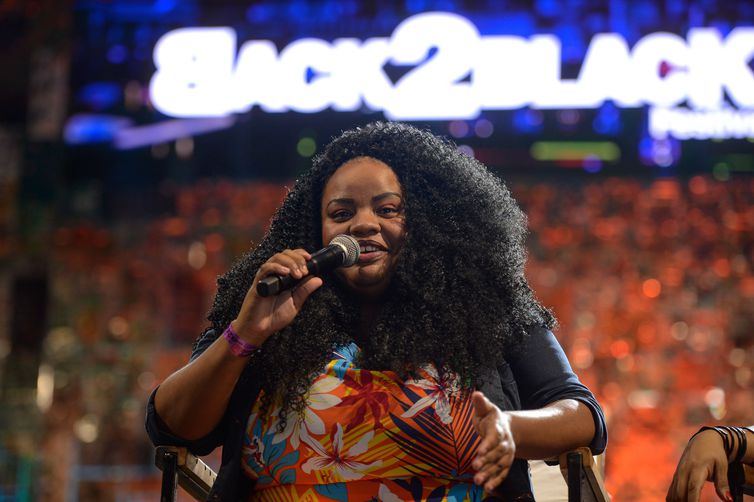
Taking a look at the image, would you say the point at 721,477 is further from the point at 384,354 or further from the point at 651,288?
the point at 651,288

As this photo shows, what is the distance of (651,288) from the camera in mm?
3941

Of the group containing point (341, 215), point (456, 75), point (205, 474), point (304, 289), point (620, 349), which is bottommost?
point (620, 349)

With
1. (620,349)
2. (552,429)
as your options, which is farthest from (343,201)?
(620,349)

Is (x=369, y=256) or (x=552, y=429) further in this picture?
(x=369, y=256)

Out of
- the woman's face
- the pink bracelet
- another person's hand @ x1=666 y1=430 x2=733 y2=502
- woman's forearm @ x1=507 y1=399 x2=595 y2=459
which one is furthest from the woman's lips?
another person's hand @ x1=666 y1=430 x2=733 y2=502

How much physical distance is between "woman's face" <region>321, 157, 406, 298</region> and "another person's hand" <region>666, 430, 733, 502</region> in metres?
0.52

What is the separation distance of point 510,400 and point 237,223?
3.21 m

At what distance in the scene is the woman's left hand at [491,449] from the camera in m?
0.99

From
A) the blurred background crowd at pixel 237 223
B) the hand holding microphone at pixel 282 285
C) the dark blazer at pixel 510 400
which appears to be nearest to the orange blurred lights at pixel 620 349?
the blurred background crowd at pixel 237 223

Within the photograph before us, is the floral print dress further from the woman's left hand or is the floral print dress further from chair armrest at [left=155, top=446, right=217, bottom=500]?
the woman's left hand

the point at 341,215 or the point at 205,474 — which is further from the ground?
the point at 341,215

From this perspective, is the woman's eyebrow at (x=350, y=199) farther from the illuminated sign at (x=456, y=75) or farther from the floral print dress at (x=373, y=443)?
the illuminated sign at (x=456, y=75)

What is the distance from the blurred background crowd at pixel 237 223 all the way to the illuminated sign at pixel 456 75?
62 mm

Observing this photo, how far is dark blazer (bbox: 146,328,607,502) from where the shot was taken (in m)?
1.31
